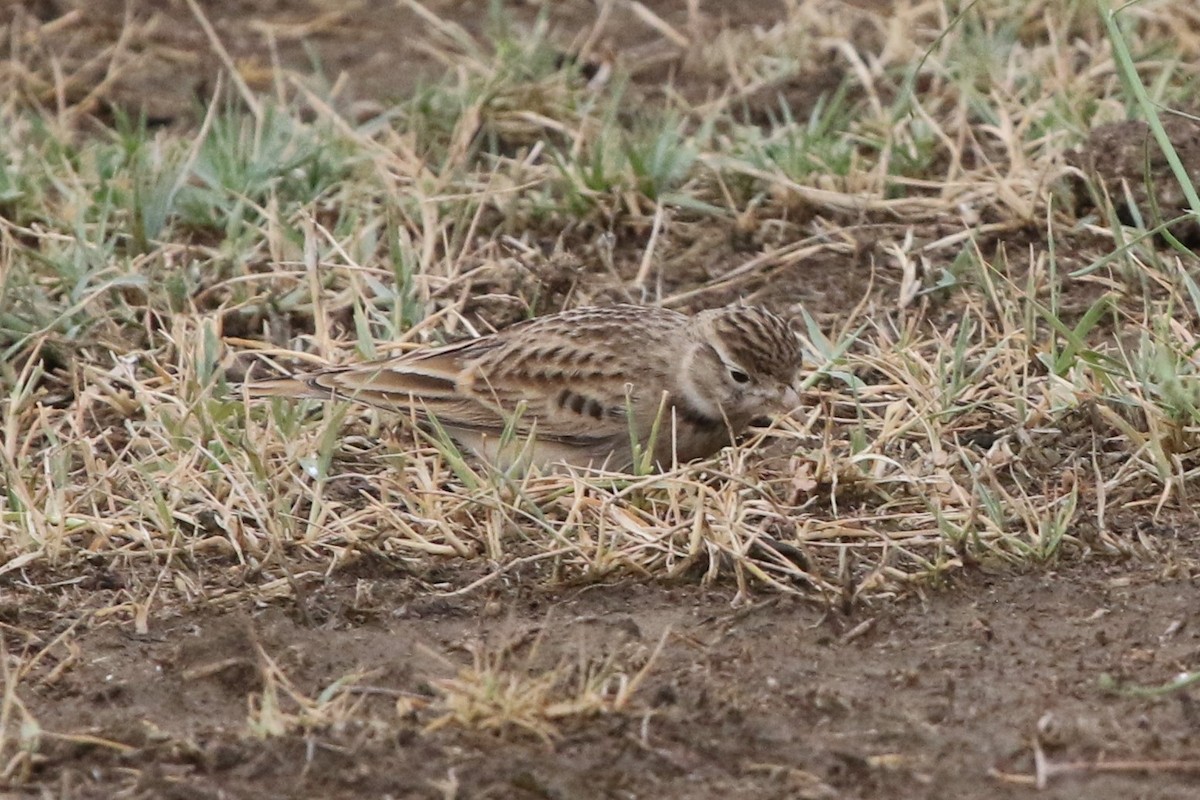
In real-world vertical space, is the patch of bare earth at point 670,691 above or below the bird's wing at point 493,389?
above

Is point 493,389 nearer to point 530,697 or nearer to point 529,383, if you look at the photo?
A: point 529,383

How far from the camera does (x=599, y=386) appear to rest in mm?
6699

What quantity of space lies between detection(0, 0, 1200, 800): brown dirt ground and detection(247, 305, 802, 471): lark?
987 mm

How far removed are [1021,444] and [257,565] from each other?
92.4 inches

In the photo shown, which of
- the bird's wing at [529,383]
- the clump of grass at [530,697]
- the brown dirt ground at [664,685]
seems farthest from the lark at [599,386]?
the clump of grass at [530,697]

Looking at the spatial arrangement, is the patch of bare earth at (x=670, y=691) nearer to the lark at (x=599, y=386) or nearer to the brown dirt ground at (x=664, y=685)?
the brown dirt ground at (x=664, y=685)

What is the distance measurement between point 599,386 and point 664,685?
1974 mm

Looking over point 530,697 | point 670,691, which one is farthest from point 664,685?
point 530,697

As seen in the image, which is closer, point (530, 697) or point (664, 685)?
point (530, 697)

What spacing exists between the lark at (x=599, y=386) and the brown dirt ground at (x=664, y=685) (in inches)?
38.9

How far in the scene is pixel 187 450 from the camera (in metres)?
6.34

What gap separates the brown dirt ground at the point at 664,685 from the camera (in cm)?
446

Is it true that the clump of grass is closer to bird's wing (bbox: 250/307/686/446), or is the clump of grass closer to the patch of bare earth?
the patch of bare earth

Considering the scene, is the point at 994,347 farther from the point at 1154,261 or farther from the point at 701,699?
the point at 701,699
